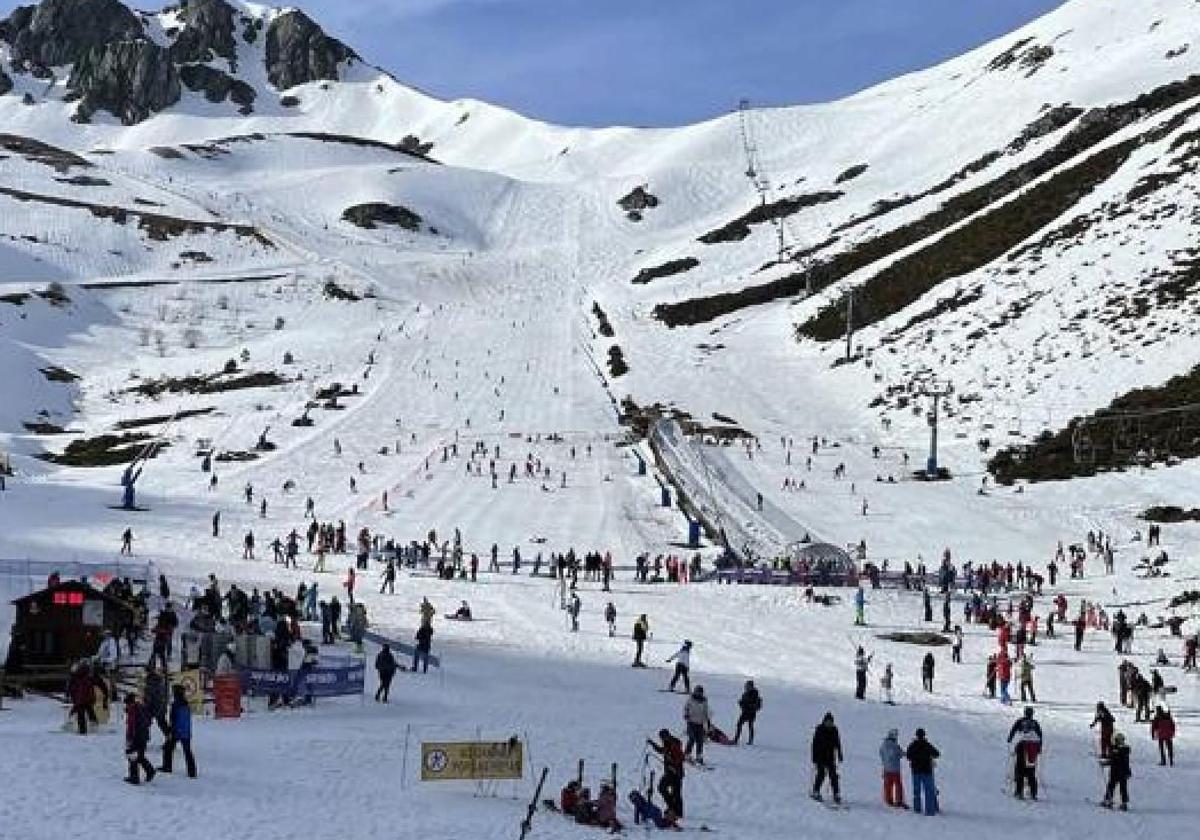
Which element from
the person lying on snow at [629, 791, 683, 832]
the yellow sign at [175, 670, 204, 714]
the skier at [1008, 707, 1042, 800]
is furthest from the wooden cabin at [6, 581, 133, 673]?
the skier at [1008, 707, 1042, 800]

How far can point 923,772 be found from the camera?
16.0 metres

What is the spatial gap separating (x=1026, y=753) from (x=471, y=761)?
6.95 meters

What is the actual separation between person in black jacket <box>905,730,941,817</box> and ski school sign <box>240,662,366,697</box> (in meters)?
7.97

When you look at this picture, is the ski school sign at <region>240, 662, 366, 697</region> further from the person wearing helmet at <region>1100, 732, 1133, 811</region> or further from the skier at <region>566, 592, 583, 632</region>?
the person wearing helmet at <region>1100, 732, 1133, 811</region>

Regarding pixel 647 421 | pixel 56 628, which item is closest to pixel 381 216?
pixel 647 421

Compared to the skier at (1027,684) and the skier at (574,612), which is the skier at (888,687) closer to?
the skier at (1027,684)

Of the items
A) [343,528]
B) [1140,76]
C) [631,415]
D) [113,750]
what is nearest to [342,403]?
[631,415]

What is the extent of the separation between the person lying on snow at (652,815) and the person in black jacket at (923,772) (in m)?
3.26

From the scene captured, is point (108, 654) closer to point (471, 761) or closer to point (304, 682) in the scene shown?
point (304, 682)

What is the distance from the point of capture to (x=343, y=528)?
130 ft

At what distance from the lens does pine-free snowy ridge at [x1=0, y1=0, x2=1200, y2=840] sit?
17625mm

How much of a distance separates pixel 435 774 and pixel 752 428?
48893mm

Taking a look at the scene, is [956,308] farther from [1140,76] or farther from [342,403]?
[1140,76]

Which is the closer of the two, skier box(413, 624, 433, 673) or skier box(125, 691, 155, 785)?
skier box(125, 691, 155, 785)
